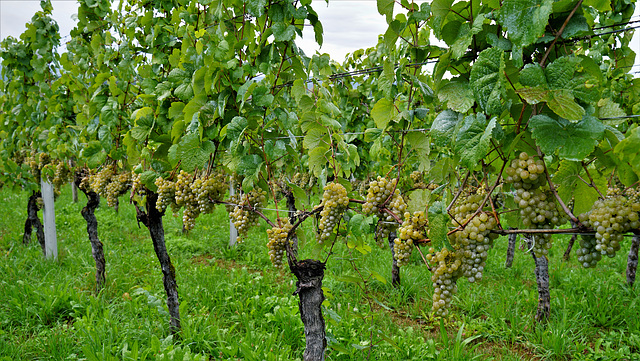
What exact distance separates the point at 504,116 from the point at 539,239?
37cm

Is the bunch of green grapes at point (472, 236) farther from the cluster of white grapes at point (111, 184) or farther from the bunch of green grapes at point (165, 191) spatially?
the cluster of white grapes at point (111, 184)

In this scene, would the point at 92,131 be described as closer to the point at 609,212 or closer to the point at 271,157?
the point at 271,157

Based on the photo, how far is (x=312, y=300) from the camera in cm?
202

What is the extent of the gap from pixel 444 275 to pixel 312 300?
36.7 inches

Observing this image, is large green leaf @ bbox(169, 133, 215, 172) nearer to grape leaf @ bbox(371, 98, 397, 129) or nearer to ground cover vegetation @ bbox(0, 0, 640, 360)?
ground cover vegetation @ bbox(0, 0, 640, 360)

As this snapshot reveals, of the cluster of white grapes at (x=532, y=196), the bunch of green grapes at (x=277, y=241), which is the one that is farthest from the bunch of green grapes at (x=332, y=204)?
the cluster of white grapes at (x=532, y=196)

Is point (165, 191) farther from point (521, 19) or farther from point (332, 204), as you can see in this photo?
point (521, 19)

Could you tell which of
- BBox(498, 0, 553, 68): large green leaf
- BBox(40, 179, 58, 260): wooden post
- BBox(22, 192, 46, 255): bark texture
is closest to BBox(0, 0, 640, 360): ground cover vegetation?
BBox(498, 0, 553, 68): large green leaf

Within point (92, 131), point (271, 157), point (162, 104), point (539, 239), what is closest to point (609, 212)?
point (539, 239)

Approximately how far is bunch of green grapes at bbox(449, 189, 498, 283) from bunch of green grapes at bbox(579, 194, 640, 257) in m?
0.26

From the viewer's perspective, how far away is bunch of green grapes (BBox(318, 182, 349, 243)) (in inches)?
62.1

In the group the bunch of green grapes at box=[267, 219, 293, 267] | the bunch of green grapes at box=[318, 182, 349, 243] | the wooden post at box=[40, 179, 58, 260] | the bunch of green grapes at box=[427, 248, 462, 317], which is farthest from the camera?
the wooden post at box=[40, 179, 58, 260]

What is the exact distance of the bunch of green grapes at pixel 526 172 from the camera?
1.00 meters

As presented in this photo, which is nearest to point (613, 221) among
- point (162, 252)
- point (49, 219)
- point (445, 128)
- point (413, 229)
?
point (445, 128)
